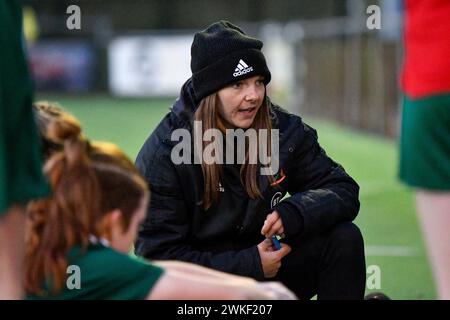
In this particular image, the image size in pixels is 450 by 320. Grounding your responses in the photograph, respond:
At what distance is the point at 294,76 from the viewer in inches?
789

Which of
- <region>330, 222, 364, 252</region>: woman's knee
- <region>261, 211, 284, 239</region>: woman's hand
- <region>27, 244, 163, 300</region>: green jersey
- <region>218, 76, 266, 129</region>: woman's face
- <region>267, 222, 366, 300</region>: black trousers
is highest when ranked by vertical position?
<region>218, 76, 266, 129</region>: woman's face

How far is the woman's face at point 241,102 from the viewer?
4.36 meters

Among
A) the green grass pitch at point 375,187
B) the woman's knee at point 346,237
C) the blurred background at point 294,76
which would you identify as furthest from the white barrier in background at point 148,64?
the woman's knee at point 346,237

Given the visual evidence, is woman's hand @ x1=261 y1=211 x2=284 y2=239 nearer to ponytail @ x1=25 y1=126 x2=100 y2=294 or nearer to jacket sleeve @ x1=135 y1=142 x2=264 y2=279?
jacket sleeve @ x1=135 y1=142 x2=264 y2=279

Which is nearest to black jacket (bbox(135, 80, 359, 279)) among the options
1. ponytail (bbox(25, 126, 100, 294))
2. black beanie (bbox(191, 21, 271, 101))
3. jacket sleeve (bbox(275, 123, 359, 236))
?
jacket sleeve (bbox(275, 123, 359, 236))

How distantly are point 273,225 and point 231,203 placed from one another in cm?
22

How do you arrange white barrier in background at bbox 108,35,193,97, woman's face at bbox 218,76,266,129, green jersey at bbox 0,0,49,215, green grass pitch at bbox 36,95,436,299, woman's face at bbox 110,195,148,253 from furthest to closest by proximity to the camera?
white barrier in background at bbox 108,35,193,97, green grass pitch at bbox 36,95,436,299, woman's face at bbox 218,76,266,129, woman's face at bbox 110,195,148,253, green jersey at bbox 0,0,49,215

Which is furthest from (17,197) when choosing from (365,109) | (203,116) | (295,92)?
(295,92)

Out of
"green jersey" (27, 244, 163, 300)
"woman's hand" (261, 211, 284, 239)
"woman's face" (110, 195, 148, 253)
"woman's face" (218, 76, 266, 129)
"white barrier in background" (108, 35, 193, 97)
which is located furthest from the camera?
"white barrier in background" (108, 35, 193, 97)

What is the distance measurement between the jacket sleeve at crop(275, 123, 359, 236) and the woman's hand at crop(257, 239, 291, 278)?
8cm

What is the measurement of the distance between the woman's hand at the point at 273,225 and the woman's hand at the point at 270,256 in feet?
0.20

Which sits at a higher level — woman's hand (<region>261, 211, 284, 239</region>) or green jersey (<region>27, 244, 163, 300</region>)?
green jersey (<region>27, 244, 163, 300</region>)

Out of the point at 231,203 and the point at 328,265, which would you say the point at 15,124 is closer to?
the point at 231,203

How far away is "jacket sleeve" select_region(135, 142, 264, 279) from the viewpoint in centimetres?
426
